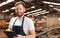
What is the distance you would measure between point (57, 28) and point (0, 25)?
14.7 feet

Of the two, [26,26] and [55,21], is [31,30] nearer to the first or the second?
[26,26]

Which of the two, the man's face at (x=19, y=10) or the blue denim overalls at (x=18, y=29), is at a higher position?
the man's face at (x=19, y=10)

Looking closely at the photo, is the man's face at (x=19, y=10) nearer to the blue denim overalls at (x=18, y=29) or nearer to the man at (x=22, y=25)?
the man at (x=22, y=25)

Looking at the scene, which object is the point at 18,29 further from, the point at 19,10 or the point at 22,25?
the point at 19,10

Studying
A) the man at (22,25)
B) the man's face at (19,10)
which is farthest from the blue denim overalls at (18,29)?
the man's face at (19,10)

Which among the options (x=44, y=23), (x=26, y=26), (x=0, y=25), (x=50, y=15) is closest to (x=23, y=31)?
(x=26, y=26)

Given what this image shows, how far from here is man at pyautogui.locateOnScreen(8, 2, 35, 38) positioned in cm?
167

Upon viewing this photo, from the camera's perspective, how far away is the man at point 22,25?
1.67 meters

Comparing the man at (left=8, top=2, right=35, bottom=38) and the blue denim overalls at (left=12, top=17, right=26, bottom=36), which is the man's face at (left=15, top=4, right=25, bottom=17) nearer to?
the man at (left=8, top=2, right=35, bottom=38)

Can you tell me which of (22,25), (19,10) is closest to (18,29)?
(22,25)

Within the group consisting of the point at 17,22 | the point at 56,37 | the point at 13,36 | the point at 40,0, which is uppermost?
the point at 40,0

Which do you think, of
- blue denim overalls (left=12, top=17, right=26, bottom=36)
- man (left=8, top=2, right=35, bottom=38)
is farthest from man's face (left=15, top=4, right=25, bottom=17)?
blue denim overalls (left=12, top=17, right=26, bottom=36)

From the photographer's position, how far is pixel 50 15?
1500 centimetres

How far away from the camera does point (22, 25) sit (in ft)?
5.58
